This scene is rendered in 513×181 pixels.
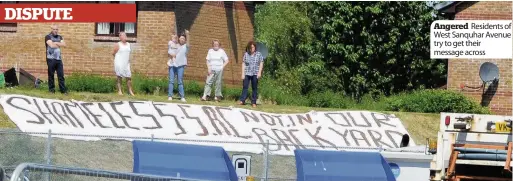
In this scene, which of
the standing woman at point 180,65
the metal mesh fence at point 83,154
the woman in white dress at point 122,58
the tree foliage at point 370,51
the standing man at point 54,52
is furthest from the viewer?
the tree foliage at point 370,51

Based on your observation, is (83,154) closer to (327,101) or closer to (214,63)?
(214,63)

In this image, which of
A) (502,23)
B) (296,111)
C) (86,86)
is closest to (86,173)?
(502,23)

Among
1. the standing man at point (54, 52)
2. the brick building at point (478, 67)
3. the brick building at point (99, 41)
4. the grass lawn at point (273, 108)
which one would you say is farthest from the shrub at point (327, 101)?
the standing man at point (54, 52)

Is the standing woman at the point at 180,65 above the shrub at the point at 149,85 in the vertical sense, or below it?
above

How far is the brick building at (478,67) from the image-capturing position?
36969 mm

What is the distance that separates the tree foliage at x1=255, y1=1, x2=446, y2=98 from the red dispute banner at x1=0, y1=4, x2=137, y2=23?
1413cm

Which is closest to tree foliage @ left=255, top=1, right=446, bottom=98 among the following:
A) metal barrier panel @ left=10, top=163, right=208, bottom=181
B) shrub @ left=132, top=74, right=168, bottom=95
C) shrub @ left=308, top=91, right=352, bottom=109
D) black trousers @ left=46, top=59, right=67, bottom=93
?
shrub @ left=308, top=91, right=352, bottom=109

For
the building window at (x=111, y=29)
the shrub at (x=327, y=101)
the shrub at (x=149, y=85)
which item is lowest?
the shrub at (x=327, y=101)

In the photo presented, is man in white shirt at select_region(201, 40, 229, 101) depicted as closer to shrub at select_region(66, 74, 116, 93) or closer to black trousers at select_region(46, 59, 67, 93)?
shrub at select_region(66, 74, 116, 93)

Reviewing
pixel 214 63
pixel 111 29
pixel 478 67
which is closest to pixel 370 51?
pixel 478 67

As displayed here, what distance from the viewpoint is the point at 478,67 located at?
123 feet

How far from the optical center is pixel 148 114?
28.0 meters

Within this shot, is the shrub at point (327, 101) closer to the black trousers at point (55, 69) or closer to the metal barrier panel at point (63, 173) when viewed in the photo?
the black trousers at point (55, 69)

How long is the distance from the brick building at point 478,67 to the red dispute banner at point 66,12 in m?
10.1
